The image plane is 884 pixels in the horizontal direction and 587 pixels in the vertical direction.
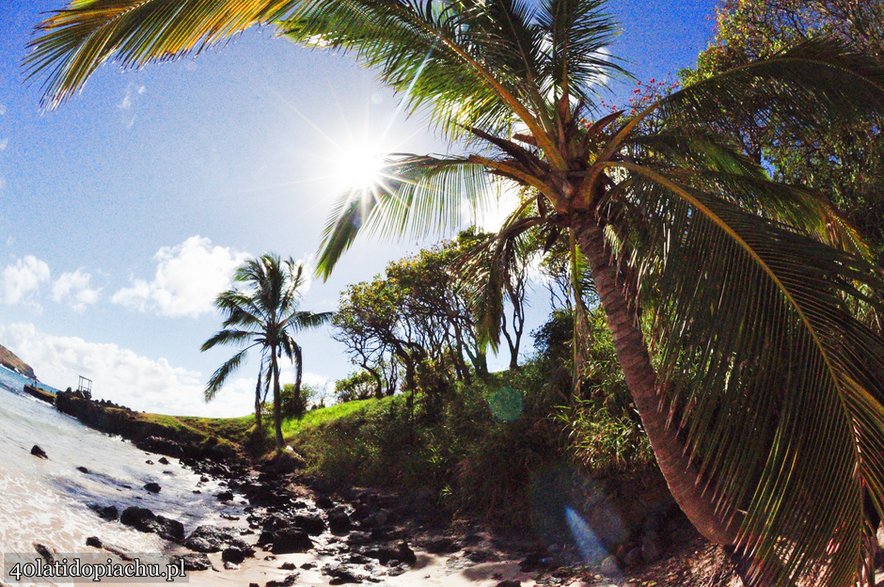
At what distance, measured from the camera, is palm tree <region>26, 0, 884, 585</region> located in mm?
2211

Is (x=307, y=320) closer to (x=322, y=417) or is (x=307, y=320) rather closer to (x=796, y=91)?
(x=322, y=417)

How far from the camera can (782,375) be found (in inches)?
92.3

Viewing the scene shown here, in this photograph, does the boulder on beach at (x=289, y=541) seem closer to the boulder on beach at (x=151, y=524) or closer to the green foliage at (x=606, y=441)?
the boulder on beach at (x=151, y=524)

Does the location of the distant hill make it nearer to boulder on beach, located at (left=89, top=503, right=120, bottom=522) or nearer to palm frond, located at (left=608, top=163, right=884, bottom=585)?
boulder on beach, located at (left=89, top=503, right=120, bottom=522)

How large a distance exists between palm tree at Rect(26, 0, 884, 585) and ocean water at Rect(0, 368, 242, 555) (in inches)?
219

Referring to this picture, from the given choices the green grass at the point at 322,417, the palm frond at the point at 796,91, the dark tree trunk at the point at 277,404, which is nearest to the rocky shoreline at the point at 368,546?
the palm frond at the point at 796,91

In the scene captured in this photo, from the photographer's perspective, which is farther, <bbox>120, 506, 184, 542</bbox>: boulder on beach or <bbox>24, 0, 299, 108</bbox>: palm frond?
<bbox>120, 506, 184, 542</bbox>: boulder on beach

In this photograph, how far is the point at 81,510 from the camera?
8.41 metres

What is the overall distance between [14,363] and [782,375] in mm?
102837

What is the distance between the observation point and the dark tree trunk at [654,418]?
3877mm

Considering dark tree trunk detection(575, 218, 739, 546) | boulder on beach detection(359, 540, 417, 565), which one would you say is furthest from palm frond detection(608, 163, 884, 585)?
boulder on beach detection(359, 540, 417, 565)

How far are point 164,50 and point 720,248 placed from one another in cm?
366

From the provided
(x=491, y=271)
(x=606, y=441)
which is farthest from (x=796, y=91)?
(x=606, y=441)

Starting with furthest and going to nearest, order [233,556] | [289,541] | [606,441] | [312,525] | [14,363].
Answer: [14,363] → [312,525] → [289,541] → [233,556] → [606,441]
